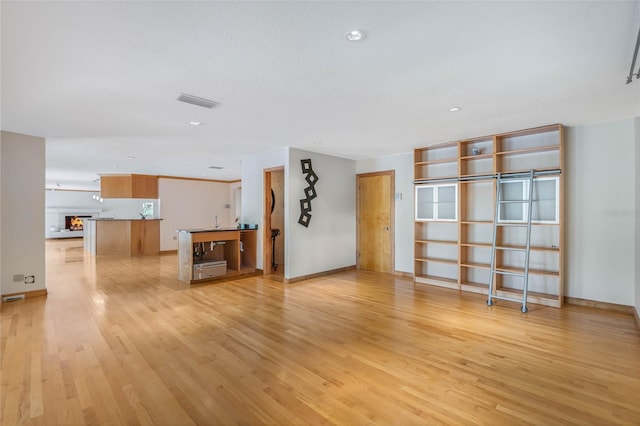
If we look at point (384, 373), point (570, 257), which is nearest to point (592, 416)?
point (384, 373)

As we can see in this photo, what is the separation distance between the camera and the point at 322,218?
247 inches

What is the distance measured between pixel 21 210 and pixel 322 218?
4869mm

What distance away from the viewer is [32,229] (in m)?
4.70

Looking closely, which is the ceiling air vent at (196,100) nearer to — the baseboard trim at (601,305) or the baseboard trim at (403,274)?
the baseboard trim at (403,274)

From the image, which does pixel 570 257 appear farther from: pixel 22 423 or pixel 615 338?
pixel 22 423

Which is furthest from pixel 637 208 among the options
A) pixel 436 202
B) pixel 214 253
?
pixel 214 253

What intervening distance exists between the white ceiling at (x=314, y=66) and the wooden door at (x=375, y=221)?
7.00ft

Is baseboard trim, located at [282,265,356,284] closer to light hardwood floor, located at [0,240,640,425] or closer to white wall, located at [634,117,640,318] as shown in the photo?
light hardwood floor, located at [0,240,640,425]

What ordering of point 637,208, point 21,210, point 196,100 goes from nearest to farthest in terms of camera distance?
1. point 196,100
2. point 637,208
3. point 21,210

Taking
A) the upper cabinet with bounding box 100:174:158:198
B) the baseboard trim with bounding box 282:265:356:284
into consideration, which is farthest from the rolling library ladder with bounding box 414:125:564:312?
the upper cabinet with bounding box 100:174:158:198

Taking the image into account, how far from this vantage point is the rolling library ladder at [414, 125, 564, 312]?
4340 millimetres

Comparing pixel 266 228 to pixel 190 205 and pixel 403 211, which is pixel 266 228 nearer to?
pixel 403 211

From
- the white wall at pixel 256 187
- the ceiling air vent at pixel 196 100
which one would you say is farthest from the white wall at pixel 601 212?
the ceiling air vent at pixel 196 100

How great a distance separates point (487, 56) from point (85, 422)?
3742 millimetres
